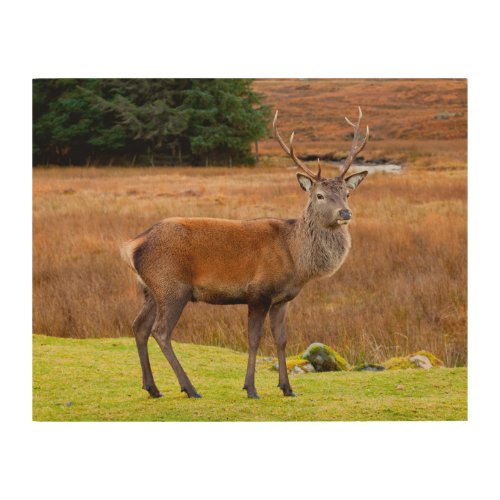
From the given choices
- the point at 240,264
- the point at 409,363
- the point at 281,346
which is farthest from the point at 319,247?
the point at 409,363

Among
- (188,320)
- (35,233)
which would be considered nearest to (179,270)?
(188,320)

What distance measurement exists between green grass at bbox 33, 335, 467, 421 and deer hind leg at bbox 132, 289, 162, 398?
0.35 ft

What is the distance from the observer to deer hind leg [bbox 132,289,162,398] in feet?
26.1

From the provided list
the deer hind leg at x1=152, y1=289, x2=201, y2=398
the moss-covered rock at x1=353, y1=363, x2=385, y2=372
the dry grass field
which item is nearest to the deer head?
the deer hind leg at x1=152, y1=289, x2=201, y2=398

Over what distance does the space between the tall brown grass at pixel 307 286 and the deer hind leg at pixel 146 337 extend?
2351mm

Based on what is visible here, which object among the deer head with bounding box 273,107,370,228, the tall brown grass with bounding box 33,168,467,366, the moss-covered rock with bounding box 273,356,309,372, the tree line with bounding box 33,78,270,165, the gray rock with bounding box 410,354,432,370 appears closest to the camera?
the deer head with bounding box 273,107,370,228

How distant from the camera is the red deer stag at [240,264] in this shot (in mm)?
7801

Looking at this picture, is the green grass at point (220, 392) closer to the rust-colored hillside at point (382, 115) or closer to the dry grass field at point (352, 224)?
the dry grass field at point (352, 224)

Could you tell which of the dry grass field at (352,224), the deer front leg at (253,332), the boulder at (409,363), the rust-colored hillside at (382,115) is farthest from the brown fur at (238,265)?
the rust-colored hillside at (382,115)

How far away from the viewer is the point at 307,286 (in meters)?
11.8

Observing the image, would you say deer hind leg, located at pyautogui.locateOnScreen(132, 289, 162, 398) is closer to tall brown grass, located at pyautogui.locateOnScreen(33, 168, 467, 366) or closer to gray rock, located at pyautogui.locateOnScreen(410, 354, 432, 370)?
tall brown grass, located at pyautogui.locateOnScreen(33, 168, 467, 366)

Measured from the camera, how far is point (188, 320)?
35.1ft

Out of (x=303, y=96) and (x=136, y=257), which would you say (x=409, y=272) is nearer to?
(x=303, y=96)

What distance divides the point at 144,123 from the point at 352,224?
3650mm
